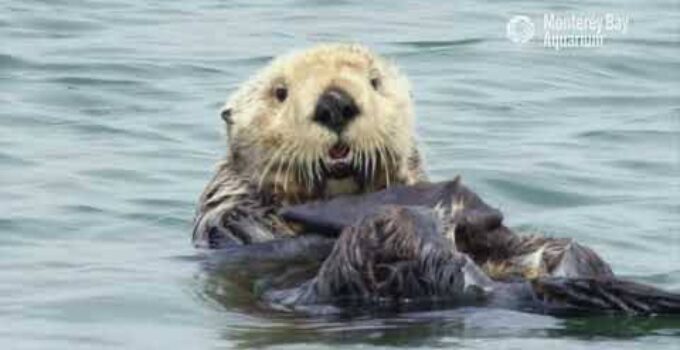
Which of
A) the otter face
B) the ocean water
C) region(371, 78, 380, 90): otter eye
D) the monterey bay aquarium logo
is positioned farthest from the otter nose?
the monterey bay aquarium logo

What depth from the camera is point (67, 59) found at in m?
11.9

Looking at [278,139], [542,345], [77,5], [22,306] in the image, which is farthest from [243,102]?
[77,5]

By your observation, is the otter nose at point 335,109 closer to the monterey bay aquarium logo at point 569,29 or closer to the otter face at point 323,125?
the otter face at point 323,125

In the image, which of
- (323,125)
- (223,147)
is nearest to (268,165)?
(323,125)

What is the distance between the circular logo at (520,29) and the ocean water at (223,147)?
54 millimetres

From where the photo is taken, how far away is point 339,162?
702 centimetres

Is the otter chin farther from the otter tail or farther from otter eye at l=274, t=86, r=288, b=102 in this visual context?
the otter tail

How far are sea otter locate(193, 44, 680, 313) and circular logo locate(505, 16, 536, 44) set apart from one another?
5415mm

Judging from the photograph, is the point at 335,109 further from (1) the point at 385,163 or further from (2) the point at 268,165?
(2) the point at 268,165

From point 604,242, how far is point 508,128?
234 centimetres

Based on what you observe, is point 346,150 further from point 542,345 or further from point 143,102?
point 143,102

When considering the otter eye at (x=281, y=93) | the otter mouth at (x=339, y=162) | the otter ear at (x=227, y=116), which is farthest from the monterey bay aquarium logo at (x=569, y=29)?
the otter mouth at (x=339, y=162)

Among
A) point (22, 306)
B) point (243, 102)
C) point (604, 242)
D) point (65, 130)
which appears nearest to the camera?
point (22, 306)

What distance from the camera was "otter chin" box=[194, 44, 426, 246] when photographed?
696 centimetres
